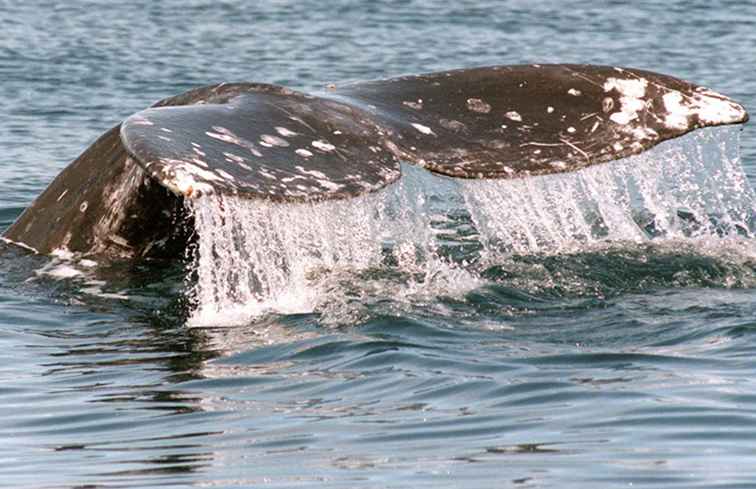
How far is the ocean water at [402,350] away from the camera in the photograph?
550 centimetres

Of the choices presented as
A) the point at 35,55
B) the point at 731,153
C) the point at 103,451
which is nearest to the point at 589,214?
the point at 731,153

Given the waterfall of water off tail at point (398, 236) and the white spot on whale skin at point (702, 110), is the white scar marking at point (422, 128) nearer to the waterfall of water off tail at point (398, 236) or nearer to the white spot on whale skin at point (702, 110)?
the waterfall of water off tail at point (398, 236)

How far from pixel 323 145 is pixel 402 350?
0.89 m

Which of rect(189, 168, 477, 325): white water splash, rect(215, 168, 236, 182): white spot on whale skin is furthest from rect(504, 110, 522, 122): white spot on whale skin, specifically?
rect(215, 168, 236, 182): white spot on whale skin

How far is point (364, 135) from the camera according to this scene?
6.97 m

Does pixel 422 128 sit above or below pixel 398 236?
above

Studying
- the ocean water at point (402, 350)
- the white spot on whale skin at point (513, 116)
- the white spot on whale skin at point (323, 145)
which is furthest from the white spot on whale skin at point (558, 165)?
the white spot on whale skin at point (323, 145)

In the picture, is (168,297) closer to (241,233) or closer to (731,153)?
(241,233)

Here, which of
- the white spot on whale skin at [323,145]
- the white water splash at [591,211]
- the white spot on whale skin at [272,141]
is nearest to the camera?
the white spot on whale skin at [272,141]

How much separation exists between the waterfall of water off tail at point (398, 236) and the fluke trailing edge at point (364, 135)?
0.43 feet

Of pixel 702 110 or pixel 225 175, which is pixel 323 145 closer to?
pixel 225 175

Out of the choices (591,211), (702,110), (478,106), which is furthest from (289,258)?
(591,211)

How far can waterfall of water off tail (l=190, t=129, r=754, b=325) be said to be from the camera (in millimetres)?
7055

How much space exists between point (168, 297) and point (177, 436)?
209 centimetres
